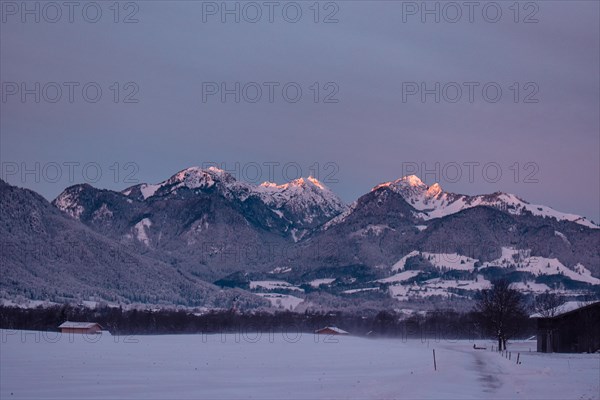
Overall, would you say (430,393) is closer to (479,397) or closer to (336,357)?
(479,397)

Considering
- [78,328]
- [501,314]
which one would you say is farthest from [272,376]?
[78,328]

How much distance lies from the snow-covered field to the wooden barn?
16.0m

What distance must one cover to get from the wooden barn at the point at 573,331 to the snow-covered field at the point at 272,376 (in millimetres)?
16014

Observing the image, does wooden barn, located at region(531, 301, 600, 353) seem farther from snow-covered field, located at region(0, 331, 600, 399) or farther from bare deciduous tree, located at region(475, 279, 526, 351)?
snow-covered field, located at region(0, 331, 600, 399)

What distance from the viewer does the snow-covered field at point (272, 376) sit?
1869 inches

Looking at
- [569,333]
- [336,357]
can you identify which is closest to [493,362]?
[336,357]

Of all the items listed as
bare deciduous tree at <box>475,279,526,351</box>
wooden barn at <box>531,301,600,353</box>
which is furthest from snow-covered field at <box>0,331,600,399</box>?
bare deciduous tree at <box>475,279,526,351</box>

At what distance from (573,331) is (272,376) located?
52483mm

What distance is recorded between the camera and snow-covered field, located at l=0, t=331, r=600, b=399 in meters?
47.5

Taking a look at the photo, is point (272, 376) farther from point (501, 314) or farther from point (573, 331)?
point (501, 314)

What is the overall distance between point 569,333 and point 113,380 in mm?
62286

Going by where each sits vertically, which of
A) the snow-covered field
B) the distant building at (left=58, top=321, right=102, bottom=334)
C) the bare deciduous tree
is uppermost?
the bare deciduous tree

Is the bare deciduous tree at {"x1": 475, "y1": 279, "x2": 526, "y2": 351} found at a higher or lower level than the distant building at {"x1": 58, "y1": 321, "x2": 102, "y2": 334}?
higher

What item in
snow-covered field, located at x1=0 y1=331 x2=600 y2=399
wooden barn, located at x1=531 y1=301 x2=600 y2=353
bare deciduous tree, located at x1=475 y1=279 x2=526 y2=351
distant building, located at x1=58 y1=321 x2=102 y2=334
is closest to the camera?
snow-covered field, located at x1=0 y1=331 x2=600 y2=399
